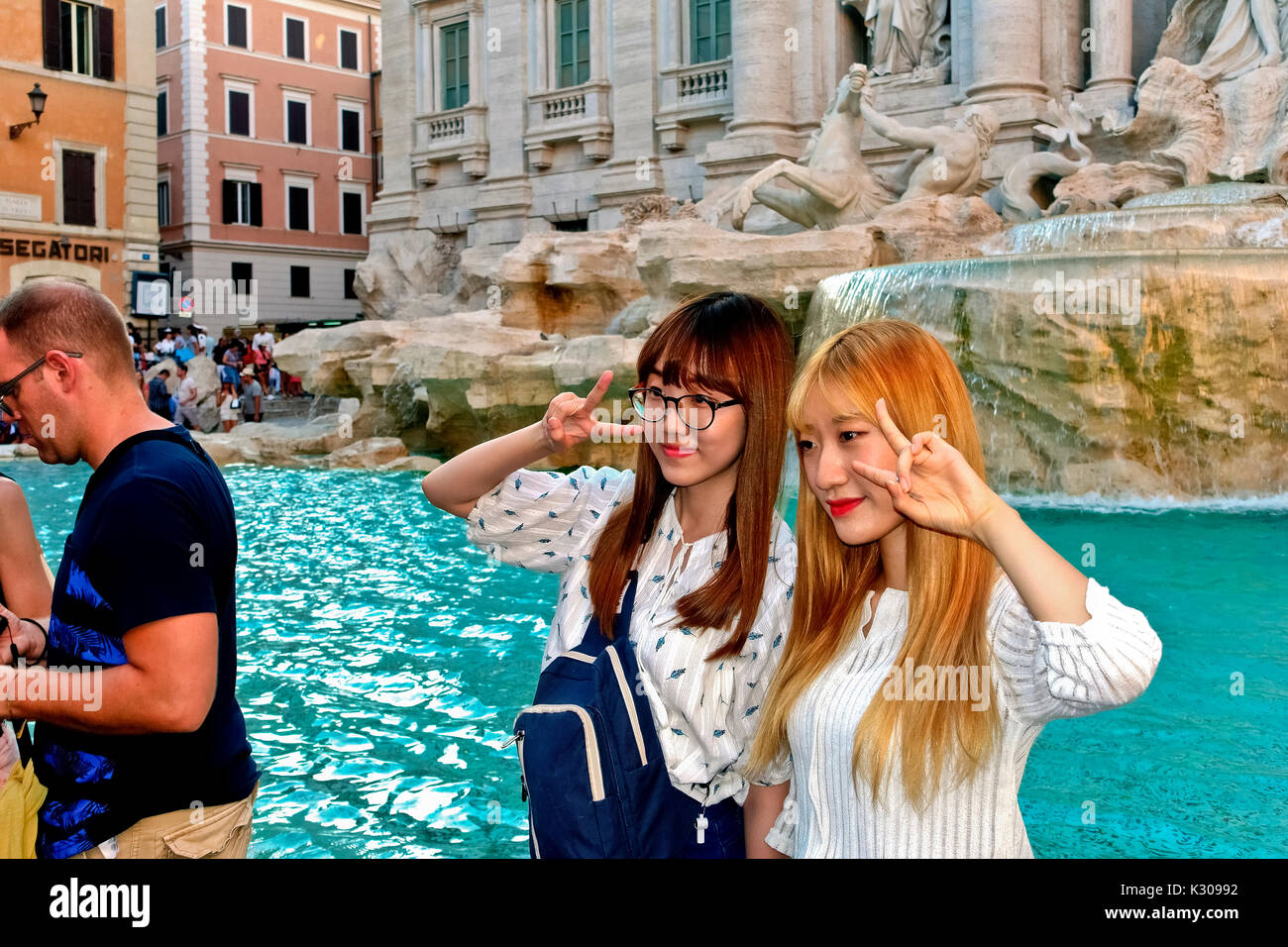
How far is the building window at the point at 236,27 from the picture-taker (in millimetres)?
33406

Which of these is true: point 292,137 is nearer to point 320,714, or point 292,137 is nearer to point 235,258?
point 235,258

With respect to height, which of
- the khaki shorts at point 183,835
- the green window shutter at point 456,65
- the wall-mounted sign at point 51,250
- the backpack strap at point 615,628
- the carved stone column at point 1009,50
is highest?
the green window shutter at point 456,65

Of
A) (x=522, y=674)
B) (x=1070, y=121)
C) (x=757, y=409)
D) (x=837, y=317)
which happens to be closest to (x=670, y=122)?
(x=1070, y=121)

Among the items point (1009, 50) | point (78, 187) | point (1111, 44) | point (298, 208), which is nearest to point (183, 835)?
point (1009, 50)

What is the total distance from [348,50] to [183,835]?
37.3m

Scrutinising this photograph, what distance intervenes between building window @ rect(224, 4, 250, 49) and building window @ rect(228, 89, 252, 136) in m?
1.41

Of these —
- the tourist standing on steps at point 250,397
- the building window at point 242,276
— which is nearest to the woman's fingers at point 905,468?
the tourist standing on steps at point 250,397

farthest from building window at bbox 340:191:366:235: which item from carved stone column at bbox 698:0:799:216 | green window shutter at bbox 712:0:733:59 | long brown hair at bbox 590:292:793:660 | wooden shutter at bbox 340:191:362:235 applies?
long brown hair at bbox 590:292:793:660

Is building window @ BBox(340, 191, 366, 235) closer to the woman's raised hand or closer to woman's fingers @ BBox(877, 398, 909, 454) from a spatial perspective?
the woman's raised hand

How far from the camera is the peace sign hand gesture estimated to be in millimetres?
1440

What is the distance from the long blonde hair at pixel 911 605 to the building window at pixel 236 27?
117ft

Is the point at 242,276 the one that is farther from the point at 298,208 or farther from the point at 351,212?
the point at 351,212

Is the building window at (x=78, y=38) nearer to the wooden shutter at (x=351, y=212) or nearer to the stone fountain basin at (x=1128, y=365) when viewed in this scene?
the wooden shutter at (x=351, y=212)

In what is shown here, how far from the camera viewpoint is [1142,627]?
140cm
